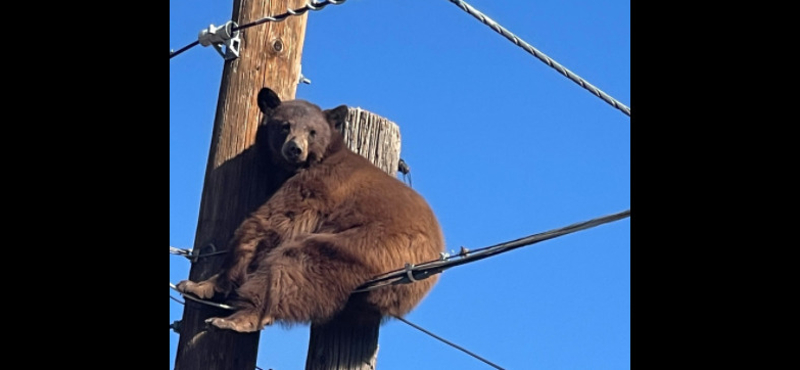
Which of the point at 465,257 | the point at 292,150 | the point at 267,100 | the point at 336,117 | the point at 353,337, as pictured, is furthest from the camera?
the point at 336,117

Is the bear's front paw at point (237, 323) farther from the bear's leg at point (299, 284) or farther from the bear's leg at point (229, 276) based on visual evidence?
the bear's leg at point (229, 276)

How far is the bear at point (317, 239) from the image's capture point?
19.2 feet

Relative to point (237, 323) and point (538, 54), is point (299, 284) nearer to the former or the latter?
point (237, 323)

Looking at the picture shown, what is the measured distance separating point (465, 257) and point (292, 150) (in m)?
2.50

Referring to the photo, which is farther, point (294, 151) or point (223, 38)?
point (294, 151)

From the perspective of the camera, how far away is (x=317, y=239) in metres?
6.29

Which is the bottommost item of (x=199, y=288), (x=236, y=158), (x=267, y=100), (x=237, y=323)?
(x=237, y=323)

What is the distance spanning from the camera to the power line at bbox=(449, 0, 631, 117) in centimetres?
568

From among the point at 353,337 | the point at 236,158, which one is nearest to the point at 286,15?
the point at 236,158

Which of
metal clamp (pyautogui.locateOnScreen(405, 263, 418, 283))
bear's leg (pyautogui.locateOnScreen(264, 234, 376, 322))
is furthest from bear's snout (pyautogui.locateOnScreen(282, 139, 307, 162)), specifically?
metal clamp (pyautogui.locateOnScreen(405, 263, 418, 283))

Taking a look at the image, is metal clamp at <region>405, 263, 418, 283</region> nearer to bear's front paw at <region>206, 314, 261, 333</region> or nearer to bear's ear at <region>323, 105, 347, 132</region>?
bear's front paw at <region>206, 314, 261, 333</region>

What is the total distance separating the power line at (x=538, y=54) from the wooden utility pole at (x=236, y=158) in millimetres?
1103
